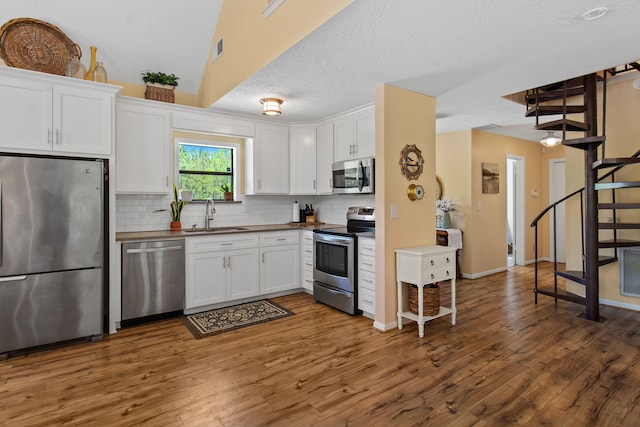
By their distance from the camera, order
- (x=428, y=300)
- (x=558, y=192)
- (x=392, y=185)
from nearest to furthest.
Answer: (x=428, y=300), (x=392, y=185), (x=558, y=192)

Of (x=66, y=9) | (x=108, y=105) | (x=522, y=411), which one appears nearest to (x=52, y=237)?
(x=108, y=105)

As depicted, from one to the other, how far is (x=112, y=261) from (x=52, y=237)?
1.75ft

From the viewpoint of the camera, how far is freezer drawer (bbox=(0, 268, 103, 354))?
112 inches

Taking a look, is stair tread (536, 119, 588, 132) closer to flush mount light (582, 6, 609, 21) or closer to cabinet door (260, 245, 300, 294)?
flush mount light (582, 6, 609, 21)

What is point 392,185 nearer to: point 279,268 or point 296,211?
point 279,268


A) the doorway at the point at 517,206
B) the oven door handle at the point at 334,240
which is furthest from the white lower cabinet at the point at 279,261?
the doorway at the point at 517,206

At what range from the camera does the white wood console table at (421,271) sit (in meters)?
3.22

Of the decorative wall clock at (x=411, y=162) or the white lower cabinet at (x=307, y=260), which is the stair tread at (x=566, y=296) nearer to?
the decorative wall clock at (x=411, y=162)

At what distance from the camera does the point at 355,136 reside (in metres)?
4.27

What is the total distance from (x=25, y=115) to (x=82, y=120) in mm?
398

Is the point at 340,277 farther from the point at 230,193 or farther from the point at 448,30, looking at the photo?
the point at 448,30

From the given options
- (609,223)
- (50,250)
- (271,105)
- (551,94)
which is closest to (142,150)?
(50,250)

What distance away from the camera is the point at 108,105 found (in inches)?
130

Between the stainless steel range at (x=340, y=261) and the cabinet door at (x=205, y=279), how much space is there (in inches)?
44.3
